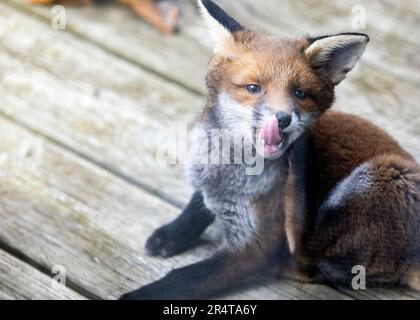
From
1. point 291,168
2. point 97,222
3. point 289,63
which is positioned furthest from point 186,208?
point 289,63

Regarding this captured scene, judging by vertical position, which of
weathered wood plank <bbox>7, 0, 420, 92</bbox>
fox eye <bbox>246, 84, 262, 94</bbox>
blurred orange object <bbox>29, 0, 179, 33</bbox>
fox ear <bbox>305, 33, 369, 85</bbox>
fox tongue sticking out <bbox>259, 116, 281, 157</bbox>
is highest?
blurred orange object <bbox>29, 0, 179, 33</bbox>

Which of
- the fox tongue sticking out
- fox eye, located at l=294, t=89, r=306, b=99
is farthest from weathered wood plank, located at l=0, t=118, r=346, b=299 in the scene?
fox eye, located at l=294, t=89, r=306, b=99

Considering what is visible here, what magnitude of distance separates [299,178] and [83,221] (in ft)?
2.31

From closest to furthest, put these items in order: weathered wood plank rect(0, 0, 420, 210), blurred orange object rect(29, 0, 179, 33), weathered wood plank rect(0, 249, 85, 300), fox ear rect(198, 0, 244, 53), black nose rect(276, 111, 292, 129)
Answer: black nose rect(276, 111, 292, 129) < fox ear rect(198, 0, 244, 53) < weathered wood plank rect(0, 249, 85, 300) < weathered wood plank rect(0, 0, 420, 210) < blurred orange object rect(29, 0, 179, 33)

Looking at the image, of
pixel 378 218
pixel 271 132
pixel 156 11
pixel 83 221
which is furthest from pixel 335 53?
pixel 156 11

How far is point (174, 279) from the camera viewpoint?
6.77 feet

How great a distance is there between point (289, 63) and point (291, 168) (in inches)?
10.8

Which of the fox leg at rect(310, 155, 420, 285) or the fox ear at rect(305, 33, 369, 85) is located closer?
the fox ear at rect(305, 33, 369, 85)

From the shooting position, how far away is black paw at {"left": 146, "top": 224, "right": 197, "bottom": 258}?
87.0 inches

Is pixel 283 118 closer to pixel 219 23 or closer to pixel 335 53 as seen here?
pixel 335 53

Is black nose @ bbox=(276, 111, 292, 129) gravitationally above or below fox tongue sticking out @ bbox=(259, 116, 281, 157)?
above

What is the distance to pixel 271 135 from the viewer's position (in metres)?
1.83

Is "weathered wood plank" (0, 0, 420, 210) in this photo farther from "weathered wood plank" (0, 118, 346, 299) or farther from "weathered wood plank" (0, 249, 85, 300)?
"weathered wood plank" (0, 249, 85, 300)
